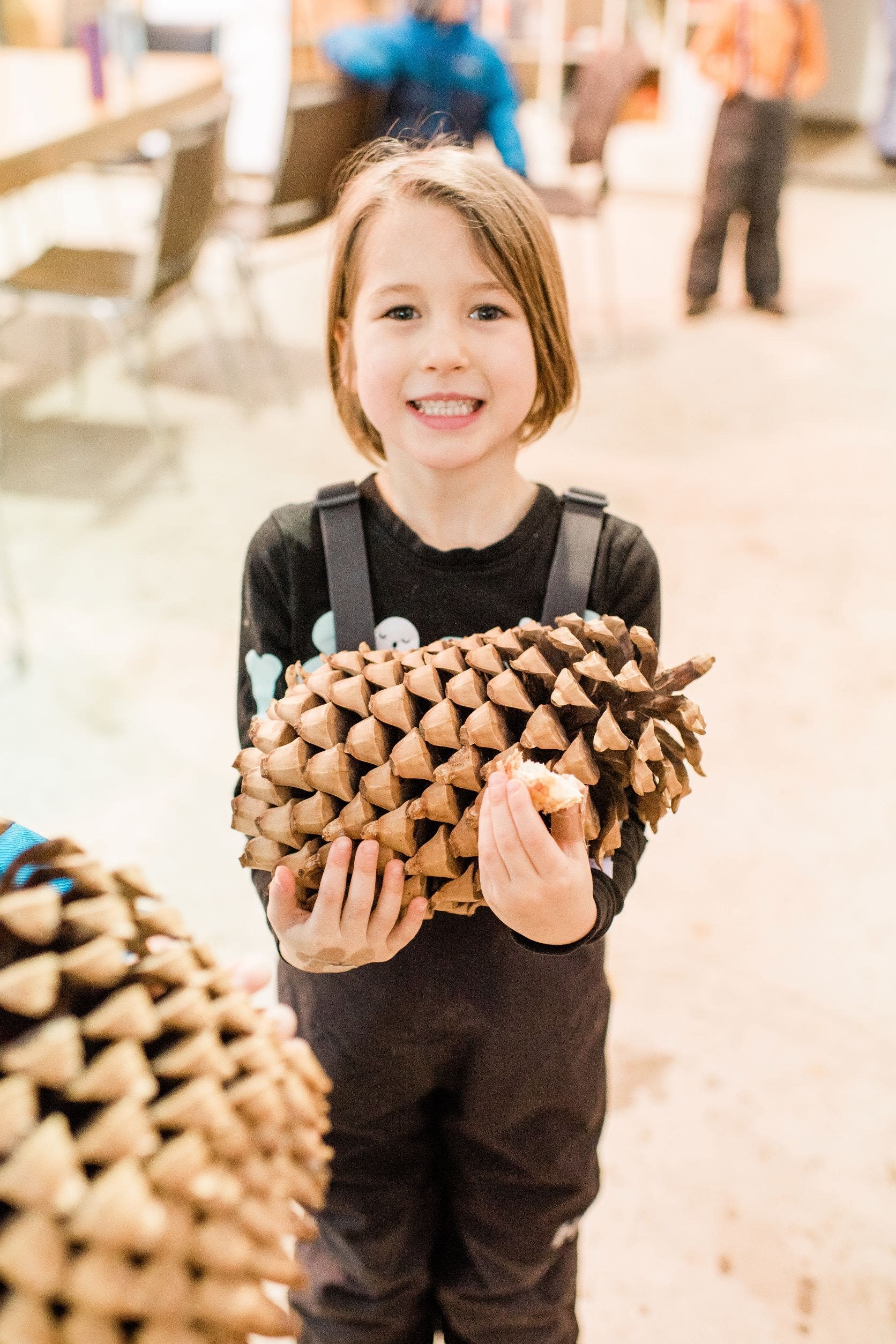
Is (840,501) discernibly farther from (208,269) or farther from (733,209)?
(208,269)

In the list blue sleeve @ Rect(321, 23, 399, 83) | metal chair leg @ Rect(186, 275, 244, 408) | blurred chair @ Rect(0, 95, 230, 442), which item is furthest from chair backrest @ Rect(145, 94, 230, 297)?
blue sleeve @ Rect(321, 23, 399, 83)

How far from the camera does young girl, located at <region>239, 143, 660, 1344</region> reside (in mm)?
772

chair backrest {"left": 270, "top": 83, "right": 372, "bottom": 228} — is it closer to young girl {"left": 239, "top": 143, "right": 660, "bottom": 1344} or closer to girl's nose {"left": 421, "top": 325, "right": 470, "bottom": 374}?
young girl {"left": 239, "top": 143, "right": 660, "bottom": 1344}

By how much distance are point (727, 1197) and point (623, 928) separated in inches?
16.2

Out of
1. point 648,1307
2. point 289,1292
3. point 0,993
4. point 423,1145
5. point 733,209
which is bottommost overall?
point 648,1307

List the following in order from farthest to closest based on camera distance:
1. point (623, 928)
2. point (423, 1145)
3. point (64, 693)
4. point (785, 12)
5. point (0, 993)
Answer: point (785, 12) < point (64, 693) < point (623, 928) < point (423, 1145) < point (0, 993)

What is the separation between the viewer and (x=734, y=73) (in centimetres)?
374

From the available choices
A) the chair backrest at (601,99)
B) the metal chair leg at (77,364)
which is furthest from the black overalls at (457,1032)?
the chair backrest at (601,99)

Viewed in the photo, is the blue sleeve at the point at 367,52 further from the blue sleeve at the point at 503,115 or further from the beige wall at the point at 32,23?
the beige wall at the point at 32,23

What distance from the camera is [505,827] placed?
23.0 inches

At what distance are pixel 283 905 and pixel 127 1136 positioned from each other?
1.01 ft

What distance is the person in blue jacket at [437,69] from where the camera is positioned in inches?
118

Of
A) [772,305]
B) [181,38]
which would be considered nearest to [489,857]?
[772,305]

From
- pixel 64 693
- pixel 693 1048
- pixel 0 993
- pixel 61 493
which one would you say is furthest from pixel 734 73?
pixel 0 993
